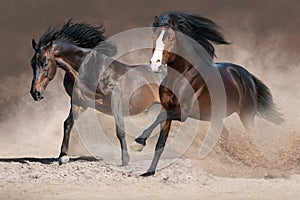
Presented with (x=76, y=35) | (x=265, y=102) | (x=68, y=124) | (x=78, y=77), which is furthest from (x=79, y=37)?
(x=265, y=102)

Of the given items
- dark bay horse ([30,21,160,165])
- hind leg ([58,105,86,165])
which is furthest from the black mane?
hind leg ([58,105,86,165])

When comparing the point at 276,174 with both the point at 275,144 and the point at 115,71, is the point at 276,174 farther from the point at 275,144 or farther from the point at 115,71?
the point at 115,71

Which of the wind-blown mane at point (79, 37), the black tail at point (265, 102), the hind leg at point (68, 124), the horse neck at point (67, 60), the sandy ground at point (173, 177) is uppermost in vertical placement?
the wind-blown mane at point (79, 37)

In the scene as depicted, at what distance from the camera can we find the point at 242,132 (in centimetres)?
957

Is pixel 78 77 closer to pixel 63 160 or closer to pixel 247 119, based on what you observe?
pixel 63 160

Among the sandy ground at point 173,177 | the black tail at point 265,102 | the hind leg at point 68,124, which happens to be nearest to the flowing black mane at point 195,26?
the black tail at point 265,102

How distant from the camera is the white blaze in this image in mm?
7113

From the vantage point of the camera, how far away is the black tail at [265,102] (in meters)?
9.34

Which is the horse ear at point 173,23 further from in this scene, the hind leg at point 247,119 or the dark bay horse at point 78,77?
the hind leg at point 247,119

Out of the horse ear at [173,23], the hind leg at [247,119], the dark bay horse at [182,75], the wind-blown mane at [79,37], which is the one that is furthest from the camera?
the hind leg at [247,119]

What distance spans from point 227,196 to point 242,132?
292cm

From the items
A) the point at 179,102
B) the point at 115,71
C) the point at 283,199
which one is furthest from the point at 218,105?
the point at 283,199

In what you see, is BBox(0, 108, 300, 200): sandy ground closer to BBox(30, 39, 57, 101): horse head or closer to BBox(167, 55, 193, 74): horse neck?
BBox(30, 39, 57, 101): horse head

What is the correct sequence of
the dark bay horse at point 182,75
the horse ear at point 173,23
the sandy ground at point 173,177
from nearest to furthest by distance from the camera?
the sandy ground at point 173,177 → the dark bay horse at point 182,75 → the horse ear at point 173,23
